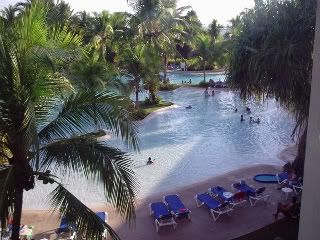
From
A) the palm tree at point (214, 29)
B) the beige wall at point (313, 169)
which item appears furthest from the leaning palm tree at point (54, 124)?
the palm tree at point (214, 29)

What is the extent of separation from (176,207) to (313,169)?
611 cm

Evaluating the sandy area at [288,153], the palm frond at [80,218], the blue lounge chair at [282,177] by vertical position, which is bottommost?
the sandy area at [288,153]

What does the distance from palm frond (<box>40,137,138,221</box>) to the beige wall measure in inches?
102

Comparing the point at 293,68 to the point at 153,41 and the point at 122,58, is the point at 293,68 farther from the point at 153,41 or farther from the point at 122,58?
the point at 153,41

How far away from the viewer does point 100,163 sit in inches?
198

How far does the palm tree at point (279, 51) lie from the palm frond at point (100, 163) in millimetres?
7390

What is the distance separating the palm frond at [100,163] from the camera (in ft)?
16.4

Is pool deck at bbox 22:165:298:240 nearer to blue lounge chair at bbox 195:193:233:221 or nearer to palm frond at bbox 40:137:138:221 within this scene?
blue lounge chair at bbox 195:193:233:221

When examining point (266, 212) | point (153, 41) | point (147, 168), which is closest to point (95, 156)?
point (266, 212)

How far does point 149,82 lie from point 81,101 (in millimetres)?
19511

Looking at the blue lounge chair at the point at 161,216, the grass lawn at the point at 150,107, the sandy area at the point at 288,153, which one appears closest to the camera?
the blue lounge chair at the point at 161,216

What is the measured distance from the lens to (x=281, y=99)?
11695 millimetres

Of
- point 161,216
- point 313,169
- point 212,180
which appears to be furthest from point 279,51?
point 313,169

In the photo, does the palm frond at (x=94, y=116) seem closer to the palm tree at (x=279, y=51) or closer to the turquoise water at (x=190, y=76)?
the palm tree at (x=279, y=51)
